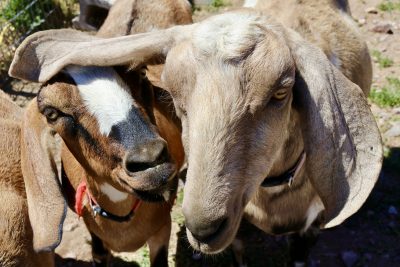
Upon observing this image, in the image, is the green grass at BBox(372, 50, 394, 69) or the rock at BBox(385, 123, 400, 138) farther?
the green grass at BBox(372, 50, 394, 69)

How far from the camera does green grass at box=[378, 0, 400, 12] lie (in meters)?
6.45

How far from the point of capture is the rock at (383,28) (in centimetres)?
615

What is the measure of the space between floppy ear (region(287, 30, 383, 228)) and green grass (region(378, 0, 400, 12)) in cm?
441

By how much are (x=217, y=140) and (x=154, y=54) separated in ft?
2.19

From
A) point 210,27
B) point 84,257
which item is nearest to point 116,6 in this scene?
point 84,257

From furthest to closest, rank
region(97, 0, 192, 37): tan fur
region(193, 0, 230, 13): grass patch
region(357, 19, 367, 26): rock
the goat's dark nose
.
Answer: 1. region(193, 0, 230, 13): grass patch
2. region(357, 19, 367, 26): rock
3. region(97, 0, 192, 37): tan fur
4. the goat's dark nose

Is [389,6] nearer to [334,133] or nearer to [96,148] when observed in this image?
[334,133]

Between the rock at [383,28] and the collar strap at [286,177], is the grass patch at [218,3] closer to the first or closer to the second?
the rock at [383,28]

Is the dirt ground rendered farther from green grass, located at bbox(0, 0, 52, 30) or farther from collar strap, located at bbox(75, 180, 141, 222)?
green grass, located at bbox(0, 0, 52, 30)

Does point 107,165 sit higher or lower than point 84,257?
higher

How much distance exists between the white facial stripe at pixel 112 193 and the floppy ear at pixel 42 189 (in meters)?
0.30

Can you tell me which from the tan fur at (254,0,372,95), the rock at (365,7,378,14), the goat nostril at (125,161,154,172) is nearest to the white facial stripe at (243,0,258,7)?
the tan fur at (254,0,372,95)

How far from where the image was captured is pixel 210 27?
2.38 metres

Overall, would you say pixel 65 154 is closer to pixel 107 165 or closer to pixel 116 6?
pixel 107 165
